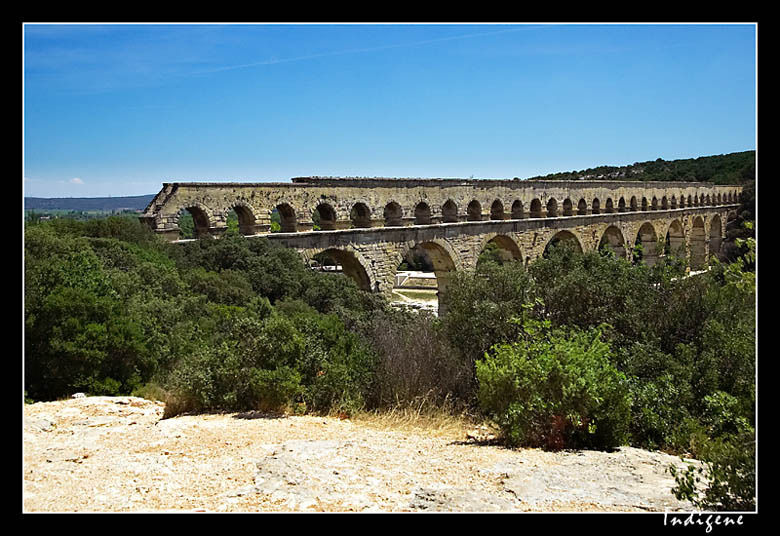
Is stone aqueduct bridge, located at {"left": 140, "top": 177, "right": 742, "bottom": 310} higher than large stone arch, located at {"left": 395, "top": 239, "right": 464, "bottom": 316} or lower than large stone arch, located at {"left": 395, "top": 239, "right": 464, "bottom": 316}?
higher

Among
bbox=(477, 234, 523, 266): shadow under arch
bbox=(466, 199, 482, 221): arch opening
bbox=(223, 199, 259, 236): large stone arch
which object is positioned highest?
bbox=(466, 199, 482, 221): arch opening

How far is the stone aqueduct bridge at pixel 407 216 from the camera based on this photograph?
584 inches

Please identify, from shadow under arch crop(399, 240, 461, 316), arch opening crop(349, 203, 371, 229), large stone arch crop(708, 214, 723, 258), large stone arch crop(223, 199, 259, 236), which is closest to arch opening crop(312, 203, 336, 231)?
arch opening crop(349, 203, 371, 229)

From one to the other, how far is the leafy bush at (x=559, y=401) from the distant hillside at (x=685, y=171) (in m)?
49.4

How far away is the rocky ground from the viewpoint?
12.9 feet

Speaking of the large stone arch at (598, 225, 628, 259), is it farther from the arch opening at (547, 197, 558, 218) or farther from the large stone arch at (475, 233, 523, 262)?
the large stone arch at (475, 233, 523, 262)

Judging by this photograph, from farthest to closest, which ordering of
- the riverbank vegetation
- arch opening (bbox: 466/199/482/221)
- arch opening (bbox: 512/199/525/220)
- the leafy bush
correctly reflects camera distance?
arch opening (bbox: 512/199/525/220), arch opening (bbox: 466/199/482/221), the riverbank vegetation, the leafy bush

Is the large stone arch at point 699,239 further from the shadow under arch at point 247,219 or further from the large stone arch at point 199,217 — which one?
the large stone arch at point 199,217

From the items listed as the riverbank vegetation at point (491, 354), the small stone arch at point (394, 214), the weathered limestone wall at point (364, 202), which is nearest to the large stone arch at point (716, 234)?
the weathered limestone wall at point (364, 202)

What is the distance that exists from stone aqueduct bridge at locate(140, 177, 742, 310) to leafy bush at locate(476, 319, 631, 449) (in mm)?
4086

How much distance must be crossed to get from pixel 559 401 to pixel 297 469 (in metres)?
2.36

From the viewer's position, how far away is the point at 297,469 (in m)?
4.58

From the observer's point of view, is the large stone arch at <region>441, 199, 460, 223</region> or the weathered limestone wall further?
the large stone arch at <region>441, 199, 460, 223</region>
